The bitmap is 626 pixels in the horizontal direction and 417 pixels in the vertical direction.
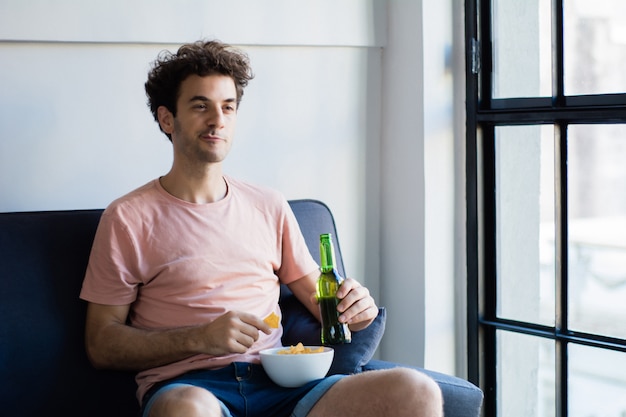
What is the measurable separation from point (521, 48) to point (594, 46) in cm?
29

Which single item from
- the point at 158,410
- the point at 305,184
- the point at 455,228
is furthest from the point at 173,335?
the point at 455,228

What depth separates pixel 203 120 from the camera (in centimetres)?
240

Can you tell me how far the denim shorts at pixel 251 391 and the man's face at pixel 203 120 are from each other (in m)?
0.54

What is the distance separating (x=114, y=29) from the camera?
8.69 ft

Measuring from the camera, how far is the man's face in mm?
2396

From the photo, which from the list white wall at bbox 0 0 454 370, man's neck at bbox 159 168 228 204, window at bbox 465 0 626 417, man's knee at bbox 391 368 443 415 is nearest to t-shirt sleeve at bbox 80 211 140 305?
man's neck at bbox 159 168 228 204

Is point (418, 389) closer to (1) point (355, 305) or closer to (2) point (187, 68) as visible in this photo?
(1) point (355, 305)

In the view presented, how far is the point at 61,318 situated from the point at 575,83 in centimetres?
156

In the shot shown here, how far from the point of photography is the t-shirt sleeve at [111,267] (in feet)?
7.41

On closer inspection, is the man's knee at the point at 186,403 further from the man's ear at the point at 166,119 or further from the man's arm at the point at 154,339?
the man's ear at the point at 166,119

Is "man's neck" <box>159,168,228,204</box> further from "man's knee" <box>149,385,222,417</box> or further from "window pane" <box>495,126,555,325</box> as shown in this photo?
"window pane" <box>495,126,555,325</box>

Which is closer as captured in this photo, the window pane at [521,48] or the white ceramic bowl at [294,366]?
the white ceramic bowl at [294,366]

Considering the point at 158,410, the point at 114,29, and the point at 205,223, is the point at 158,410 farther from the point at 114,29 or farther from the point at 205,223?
the point at 114,29

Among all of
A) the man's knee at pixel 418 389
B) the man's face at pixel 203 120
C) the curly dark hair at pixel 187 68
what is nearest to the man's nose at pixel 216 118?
the man's face at pixel 203 120
